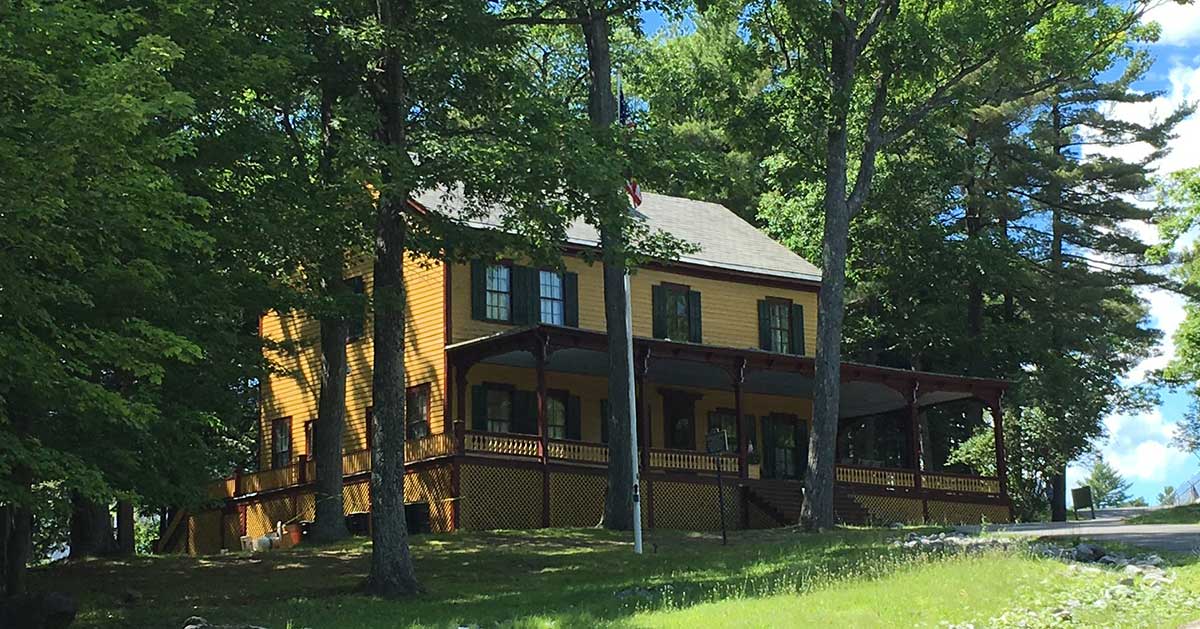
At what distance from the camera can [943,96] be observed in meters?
30.3

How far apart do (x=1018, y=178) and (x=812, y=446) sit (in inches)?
955

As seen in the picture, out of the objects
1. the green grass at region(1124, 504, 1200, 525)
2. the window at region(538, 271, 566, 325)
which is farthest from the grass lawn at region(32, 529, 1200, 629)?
the window at region(538, 271, 566, 325)

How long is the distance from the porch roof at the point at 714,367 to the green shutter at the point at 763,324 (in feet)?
3.62

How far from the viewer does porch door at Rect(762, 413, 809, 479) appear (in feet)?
128

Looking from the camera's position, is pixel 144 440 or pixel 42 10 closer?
pixel 42 10

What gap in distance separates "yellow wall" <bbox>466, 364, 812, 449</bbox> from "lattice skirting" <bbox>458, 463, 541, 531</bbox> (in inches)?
105

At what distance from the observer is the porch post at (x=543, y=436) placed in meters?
30.1

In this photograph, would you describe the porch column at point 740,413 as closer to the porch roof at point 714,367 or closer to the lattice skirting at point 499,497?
the porch roof at point 714,367

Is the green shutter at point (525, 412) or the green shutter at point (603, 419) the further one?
the green shutter at point (603, 419)

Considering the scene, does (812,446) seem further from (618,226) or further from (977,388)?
(977,388)

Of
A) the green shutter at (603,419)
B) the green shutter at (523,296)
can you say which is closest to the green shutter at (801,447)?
the green shutter at (603,419)

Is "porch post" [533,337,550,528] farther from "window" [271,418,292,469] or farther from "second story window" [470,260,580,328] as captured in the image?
"window" [271,418,292,469]

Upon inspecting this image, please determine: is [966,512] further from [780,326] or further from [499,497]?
[499,497]

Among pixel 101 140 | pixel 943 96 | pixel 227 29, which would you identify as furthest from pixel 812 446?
pixel 101 140
